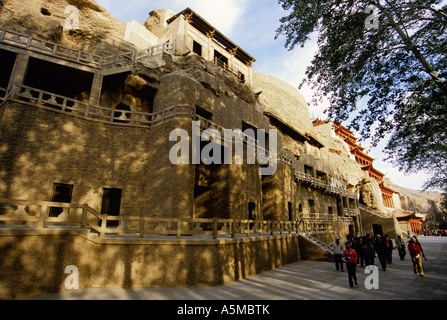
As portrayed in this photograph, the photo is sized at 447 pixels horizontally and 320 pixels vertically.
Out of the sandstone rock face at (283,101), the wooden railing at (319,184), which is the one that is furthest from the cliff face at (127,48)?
the sandstone rock face at (283,101)

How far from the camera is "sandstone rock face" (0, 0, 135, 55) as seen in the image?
16281mm

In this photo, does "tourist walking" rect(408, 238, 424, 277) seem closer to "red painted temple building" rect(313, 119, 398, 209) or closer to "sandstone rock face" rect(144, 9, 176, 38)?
"sandstone rock face" rect(144, 9, 176, 38)

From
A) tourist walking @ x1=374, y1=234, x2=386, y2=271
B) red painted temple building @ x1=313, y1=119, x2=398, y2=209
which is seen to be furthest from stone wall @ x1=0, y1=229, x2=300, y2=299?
red painted temple building @ x1=313, y1=119, x2=398, y2=209

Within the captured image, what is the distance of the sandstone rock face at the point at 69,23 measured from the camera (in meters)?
16.3

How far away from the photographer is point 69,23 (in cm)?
1984

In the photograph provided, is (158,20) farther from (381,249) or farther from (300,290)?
(381,249)

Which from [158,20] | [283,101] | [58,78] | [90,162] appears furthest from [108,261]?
[283,101]

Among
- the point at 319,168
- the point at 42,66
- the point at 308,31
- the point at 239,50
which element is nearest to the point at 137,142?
the point at 42,66

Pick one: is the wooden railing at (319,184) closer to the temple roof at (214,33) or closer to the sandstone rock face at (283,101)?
the sandstone rock face at (283,101)

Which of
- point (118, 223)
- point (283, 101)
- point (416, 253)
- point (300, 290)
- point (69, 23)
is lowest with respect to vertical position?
point (300, 290)

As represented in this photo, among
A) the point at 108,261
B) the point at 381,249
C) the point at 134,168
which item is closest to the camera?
the point at 108,261

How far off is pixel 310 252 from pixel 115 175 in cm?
1356

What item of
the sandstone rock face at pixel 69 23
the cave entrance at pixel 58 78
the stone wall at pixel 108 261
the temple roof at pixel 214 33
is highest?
the temple roof at pixel 214 33

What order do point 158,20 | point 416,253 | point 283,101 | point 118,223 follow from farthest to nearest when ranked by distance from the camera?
1. point 283,101
2. point 158,20
3. point 118,223
4. point 416,253
